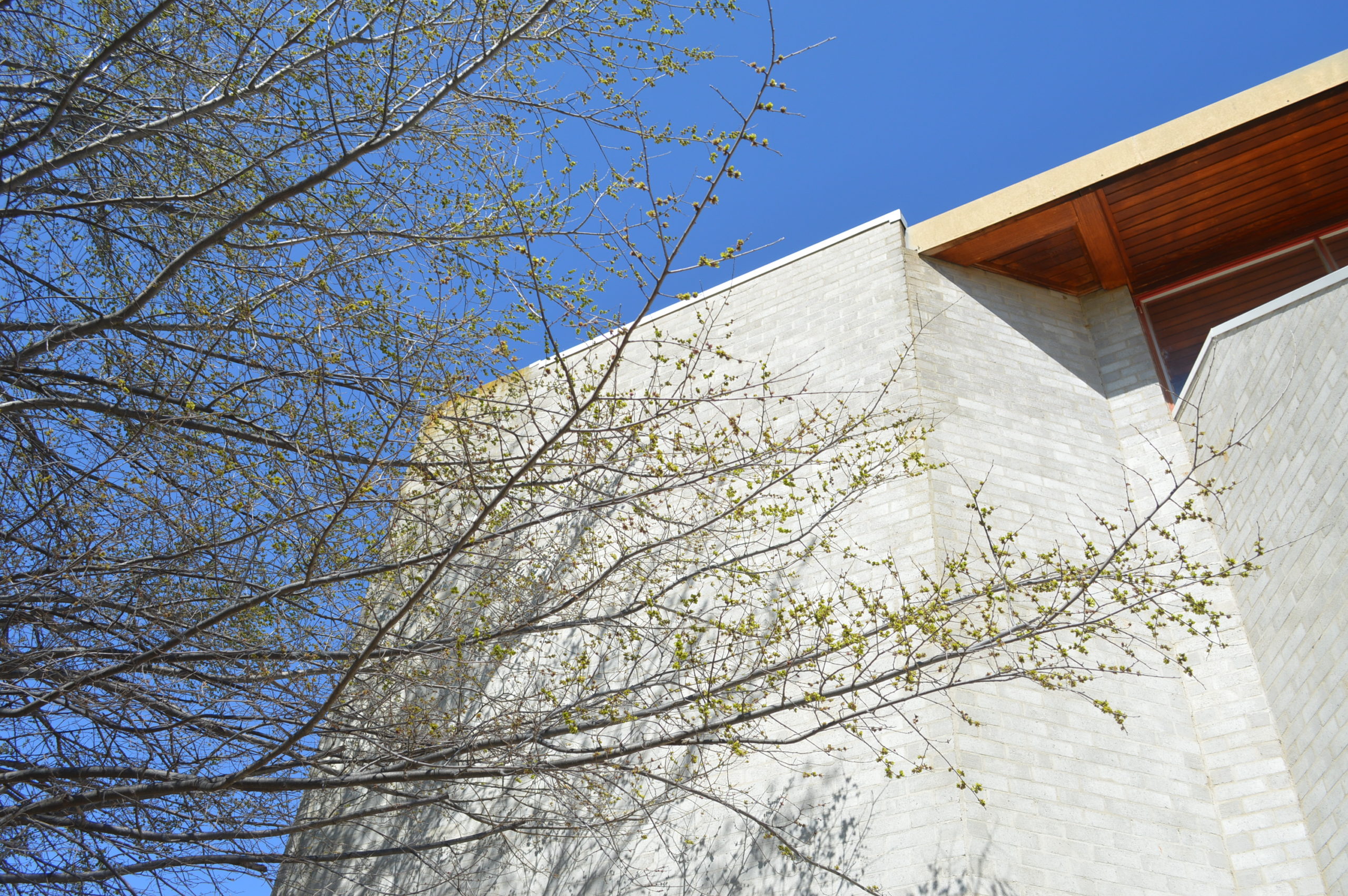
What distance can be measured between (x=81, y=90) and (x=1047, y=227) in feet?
24.7

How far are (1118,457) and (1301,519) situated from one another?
Answer: 2.01 meters

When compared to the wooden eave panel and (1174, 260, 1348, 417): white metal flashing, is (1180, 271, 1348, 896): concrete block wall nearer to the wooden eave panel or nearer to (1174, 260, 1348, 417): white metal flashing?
(1174, 260, 1348, 417): white metal flashing

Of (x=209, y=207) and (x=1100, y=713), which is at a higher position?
(x=209, y=207)

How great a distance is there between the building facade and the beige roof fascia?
0.02 metres

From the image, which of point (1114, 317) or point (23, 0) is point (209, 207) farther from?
point (1114, 317)

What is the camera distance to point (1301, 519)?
257 inches

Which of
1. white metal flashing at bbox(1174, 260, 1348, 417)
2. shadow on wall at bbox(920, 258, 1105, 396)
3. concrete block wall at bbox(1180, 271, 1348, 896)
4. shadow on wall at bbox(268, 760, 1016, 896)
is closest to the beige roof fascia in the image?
shadow on wall at bbox(920, 258, 1105, 396)

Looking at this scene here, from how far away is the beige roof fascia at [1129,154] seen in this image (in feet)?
26.2

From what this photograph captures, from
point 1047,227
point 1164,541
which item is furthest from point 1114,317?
point 1164,541

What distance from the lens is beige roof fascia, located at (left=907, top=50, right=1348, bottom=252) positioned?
7.98 m

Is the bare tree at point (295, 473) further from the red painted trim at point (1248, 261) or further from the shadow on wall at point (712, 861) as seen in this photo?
the red painted trim at point (1248, 261)

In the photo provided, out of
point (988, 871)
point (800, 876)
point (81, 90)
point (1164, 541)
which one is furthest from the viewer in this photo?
point (1164, 541)

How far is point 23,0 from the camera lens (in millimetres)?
5250

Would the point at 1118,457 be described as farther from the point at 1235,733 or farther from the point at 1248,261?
the point at 1235,733
